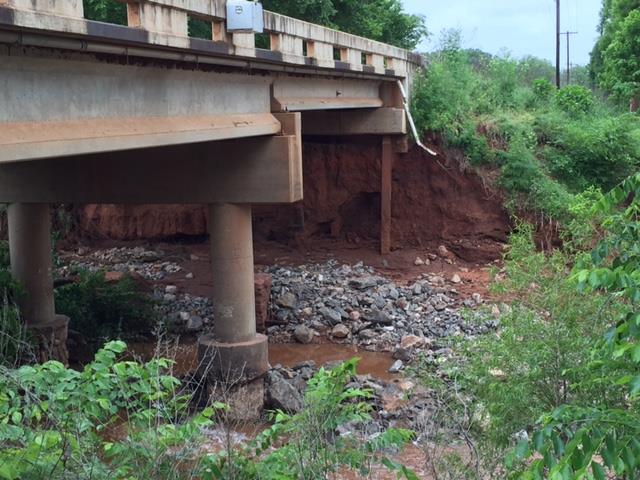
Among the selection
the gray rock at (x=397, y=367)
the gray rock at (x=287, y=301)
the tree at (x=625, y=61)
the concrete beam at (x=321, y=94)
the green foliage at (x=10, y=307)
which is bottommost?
the gray rock at (x=397, y=367)

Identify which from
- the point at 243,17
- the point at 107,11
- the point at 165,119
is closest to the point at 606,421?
the point at 165,119

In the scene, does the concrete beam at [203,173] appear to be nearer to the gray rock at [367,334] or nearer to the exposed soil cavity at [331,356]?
the exposed soil cavity at [331,356]

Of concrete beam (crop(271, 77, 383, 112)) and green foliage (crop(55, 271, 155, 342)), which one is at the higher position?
concrete beam (crop(271, 77, 383, 112))

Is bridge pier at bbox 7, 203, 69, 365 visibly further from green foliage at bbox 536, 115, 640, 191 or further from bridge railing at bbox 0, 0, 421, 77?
green foliage at bbox 536, 115, 640, 191

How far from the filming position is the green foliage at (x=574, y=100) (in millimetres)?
23297

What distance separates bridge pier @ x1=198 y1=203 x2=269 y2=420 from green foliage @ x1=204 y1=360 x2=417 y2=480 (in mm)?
5746

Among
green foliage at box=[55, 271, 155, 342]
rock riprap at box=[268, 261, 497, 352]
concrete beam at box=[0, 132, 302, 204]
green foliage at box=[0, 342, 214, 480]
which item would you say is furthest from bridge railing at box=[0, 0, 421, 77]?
green foliage at box=[55, 271, 155, 342]

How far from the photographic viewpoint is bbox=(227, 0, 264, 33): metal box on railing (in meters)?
9.81

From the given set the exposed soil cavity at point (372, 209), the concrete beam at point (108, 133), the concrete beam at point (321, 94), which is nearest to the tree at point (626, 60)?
the exposed soil cavity at point (372, 209)

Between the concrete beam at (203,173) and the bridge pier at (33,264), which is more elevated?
the concrete beam at (203,173)

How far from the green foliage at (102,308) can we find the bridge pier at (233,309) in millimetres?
3308

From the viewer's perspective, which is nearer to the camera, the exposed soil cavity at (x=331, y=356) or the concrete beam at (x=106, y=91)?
the concrete beam at (x=106, y=91)

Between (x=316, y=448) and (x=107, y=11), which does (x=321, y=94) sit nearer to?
(x=107, y=11)

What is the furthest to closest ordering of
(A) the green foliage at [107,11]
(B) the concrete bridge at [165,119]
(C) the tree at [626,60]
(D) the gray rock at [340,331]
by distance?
(C) the tree at [626,60] → (A) the green foliage at [107,11] → (D) the gray rock at [340,331] → (B) the concrete bridge at [165,119]
